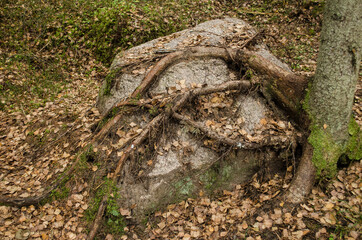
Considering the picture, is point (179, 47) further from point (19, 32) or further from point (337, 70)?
point (19, 32)

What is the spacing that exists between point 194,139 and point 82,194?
7.07 ft

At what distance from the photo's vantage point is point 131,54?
592cm

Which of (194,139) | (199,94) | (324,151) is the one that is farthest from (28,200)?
(324,151)

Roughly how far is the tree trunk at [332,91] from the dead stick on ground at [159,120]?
1349 mm

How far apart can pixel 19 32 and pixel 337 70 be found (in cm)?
897

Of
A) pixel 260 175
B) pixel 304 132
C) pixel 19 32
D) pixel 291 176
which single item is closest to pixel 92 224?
pixel 260 175

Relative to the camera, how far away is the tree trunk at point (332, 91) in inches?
136

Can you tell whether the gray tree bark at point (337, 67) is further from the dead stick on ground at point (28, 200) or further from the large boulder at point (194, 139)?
the dead stick on ground at point (28, 200)

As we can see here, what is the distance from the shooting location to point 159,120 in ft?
14.8

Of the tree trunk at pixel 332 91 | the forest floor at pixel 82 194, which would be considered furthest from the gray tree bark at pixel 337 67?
the forest floor at pixel 82 194

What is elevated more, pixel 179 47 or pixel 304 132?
pixel 179 47

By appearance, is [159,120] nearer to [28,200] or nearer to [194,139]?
[194,139]

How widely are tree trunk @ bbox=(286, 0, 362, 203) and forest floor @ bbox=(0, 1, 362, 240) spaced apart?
12.7 inches

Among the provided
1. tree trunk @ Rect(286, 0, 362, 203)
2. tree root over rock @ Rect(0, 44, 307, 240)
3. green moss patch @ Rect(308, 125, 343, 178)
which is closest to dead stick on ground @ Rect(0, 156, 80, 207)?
tree root over rock @ Rect(0, 44, 307, 240)
